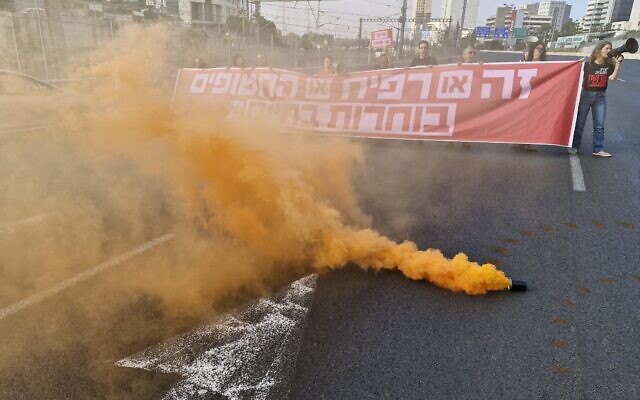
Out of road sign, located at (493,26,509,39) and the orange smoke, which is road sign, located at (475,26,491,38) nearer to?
road sign, located at (493,26,509,39)

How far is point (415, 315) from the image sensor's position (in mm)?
3090

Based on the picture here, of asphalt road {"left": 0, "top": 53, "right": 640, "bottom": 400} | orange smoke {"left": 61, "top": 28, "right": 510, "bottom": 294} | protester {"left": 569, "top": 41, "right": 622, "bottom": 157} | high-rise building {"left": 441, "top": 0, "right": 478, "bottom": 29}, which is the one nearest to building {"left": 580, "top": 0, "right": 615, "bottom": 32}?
high-rise building {"left": 441, "top": 0, "right": 478, "bottom": 29}

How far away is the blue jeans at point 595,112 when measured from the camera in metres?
7.21

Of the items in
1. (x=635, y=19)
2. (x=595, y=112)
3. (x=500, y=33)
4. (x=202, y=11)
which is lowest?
(x=595, y=112)

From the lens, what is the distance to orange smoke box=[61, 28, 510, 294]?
3717 millimetres

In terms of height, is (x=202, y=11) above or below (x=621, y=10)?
below

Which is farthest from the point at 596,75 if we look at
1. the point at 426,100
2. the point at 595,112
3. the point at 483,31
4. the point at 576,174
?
the point at 483,31

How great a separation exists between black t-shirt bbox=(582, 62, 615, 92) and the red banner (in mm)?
118

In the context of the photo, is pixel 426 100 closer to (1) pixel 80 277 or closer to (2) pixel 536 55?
(2) pixel 536 55

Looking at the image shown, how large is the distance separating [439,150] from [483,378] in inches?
236

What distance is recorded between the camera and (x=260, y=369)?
257 cm

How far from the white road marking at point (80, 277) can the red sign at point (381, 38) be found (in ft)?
102

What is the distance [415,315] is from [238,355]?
1.23 metres

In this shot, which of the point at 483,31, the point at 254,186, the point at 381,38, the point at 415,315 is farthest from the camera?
the point at 483,31
